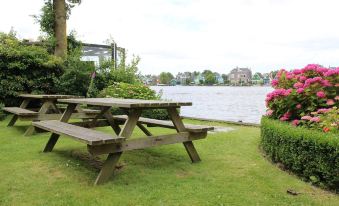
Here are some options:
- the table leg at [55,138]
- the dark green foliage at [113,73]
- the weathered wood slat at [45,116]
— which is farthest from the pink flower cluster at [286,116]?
the dark green foliage at [113,73]

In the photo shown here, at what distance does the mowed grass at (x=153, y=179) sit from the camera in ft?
11.1

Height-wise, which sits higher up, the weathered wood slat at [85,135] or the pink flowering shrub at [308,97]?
the pink flowering shrub at [308,97]

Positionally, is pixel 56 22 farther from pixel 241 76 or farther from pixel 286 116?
pixel 241 76

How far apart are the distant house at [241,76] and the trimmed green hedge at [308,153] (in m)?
106

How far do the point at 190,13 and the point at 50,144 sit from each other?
13543 millimetres

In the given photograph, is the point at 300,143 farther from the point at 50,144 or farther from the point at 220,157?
the point at 50,144

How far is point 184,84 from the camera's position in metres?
119

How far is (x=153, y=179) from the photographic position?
404 centimetres

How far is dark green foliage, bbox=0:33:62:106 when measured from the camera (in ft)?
34.1

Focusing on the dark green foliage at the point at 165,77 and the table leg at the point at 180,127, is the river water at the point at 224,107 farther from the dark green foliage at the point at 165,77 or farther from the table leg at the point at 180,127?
the dark green foliage at the point at 165,77

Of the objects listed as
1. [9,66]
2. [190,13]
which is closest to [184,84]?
[190,13]

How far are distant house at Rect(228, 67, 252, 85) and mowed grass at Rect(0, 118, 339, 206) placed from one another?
10568 cm

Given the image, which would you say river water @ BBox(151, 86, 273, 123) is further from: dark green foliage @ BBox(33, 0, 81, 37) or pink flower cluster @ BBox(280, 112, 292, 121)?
pink flower cluster @ BBox(280, 112, 292, 121)

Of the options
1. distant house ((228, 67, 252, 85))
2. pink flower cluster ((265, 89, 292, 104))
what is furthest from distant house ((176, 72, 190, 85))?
pink flower cluster ((265, 89, 292, 104))
